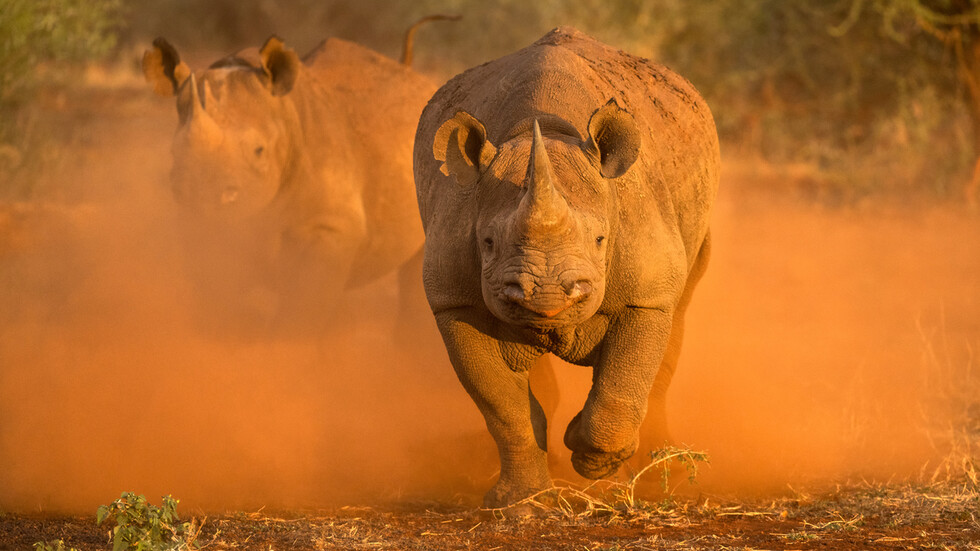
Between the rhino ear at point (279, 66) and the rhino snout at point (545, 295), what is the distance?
4.85 metres

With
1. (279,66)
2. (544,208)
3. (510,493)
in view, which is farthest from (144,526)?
(279,66)

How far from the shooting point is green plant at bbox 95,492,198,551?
14.0 ft

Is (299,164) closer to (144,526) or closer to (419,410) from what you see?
(419,410)

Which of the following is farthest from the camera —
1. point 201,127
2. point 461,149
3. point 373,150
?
point 373,150

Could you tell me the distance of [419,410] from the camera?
25.7 ft

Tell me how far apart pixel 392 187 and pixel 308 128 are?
0.75 meters

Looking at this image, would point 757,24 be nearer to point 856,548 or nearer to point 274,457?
point 274,457

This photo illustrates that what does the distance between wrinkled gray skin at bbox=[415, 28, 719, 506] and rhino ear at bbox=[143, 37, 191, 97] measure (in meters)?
3.63

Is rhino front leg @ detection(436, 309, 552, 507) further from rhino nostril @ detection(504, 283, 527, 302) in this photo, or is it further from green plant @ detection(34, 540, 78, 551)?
green plant @ detection(34, 540, 78, 551)

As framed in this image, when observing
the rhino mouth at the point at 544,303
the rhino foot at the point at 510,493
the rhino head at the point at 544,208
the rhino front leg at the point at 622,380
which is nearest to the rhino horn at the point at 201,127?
the rhino head at the point at 544,208

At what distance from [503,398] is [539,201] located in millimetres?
1200

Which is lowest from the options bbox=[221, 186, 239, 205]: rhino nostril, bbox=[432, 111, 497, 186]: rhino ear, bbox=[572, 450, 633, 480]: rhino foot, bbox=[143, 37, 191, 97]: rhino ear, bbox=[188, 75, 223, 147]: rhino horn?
bbox=[572, 450, 633, 480]: rhino foot

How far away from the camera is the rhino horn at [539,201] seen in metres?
4.45

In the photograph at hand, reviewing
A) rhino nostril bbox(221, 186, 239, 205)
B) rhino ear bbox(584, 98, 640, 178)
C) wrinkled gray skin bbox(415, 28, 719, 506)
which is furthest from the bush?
rhino ear bbox(584, 98, 640, 178)
